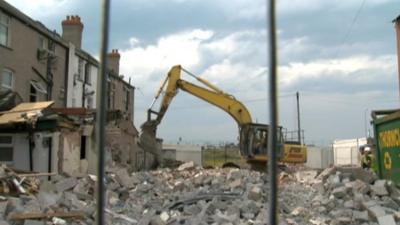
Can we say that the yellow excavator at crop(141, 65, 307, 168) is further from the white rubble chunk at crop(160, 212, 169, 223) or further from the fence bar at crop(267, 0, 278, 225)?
the fence bar at crop(267, 0, 278, 225)

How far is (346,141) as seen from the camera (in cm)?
5238

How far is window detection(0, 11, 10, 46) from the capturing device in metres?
25.6

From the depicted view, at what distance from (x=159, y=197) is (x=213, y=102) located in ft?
39.4

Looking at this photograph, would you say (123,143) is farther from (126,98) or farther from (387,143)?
(387,143)

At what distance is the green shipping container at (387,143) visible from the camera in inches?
377

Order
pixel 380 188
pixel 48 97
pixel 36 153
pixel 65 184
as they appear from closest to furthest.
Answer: pixel 380 188
pixel 65 184
pixel 36 153
pixel 48 97

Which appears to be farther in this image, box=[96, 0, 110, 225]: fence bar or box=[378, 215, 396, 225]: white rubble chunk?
box=[378, 215, 396, 225]: white rubble chunk

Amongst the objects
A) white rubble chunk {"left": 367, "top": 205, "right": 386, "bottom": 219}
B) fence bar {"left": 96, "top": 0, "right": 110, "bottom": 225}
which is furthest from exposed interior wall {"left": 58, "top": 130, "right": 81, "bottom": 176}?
fence bar {"left": 96, "top": 0, "right": 110, "bottom": 225}

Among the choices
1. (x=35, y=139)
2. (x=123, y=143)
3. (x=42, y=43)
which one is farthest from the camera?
(x=123, y=143)

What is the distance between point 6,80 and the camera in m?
26.1

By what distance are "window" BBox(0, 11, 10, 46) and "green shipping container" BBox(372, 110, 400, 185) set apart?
64.0ft

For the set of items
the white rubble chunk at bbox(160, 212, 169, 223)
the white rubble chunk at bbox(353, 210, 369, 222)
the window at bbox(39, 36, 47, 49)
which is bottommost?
the white rubble chunk at bbox(160, 212, 169, 223)

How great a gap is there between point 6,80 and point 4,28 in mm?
2399

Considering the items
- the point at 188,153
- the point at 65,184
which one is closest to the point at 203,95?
the point at 65,184
